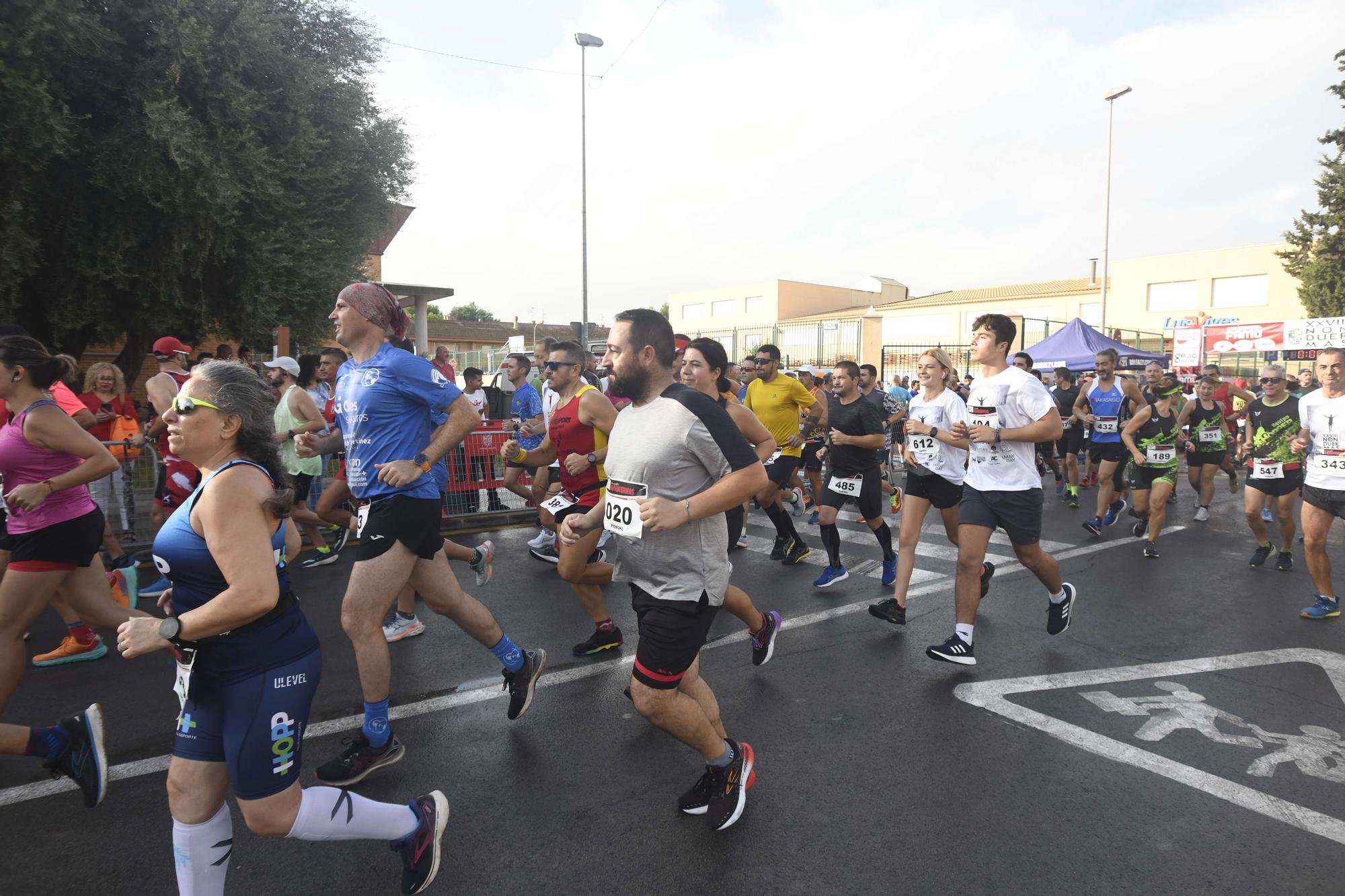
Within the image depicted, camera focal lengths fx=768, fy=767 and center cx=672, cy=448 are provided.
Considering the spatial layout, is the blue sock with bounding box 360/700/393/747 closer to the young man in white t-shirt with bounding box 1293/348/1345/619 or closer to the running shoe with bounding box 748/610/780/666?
the running shoe with bounding box 748/610/780/666

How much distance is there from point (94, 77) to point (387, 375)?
12.2 m

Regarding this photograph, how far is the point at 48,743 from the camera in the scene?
299cm

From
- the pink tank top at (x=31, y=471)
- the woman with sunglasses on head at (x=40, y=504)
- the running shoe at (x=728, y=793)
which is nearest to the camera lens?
the running shoe at (x=728, y=793)

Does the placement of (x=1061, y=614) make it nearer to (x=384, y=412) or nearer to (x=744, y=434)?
(x=744, y=434)

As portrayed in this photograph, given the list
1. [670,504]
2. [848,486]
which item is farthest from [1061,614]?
[670,504]

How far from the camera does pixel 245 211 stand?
44.0 feet

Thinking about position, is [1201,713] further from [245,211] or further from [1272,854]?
[245,211]

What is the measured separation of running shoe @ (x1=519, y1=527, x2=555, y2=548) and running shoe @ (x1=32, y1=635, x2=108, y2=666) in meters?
3.54

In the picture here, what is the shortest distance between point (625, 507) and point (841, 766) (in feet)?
5.45

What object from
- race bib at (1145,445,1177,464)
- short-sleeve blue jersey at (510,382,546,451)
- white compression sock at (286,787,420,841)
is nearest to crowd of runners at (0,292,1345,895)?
white compression sock at (286,787,420,841)

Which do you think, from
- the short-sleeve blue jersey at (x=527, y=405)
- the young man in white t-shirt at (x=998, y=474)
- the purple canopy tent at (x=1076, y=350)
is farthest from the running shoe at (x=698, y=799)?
the purple canopy tent at (x=1076, y=350)

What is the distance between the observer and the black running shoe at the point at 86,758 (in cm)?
295

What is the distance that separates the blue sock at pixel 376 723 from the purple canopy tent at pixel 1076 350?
784 inches

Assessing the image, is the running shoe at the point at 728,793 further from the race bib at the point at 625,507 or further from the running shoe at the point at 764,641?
the running shoe at the point at 764,641
